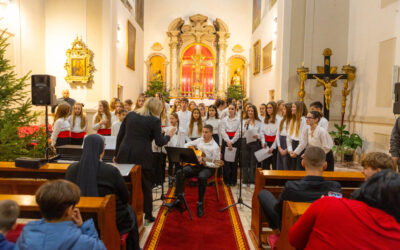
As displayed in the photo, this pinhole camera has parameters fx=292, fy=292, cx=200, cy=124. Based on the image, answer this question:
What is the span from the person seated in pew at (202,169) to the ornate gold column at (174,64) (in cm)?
1162

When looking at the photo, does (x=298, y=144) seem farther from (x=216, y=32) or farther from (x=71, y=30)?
(x=216, y=32)

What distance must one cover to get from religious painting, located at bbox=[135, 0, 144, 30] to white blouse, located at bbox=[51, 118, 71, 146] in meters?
10.7

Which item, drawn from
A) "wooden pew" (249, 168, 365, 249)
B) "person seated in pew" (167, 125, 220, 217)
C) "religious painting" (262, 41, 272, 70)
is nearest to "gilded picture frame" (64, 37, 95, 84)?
"person seated in pew" (167, 125, 220, 217)

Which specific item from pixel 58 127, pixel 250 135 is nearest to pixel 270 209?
pixel 250 135

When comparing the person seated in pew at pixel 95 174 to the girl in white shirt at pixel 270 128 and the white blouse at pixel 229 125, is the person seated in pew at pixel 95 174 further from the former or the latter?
the girl in white shirt at pixel 270 128

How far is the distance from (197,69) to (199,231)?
13.9 m

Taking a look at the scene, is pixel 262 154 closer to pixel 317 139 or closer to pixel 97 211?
pixel 317 139

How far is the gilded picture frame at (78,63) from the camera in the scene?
10023 mm

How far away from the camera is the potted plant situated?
27.0ft

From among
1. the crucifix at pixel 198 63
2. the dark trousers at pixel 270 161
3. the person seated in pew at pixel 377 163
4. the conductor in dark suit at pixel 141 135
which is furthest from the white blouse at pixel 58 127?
the crucifix at pixel 198 63

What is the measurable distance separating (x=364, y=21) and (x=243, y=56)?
8807 millimetres

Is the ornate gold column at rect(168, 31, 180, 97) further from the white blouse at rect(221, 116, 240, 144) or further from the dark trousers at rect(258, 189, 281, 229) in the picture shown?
the dark trousers at rect(258, 189, 281, 229)

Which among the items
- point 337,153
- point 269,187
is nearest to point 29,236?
point 269,187

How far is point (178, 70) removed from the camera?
17.1m
